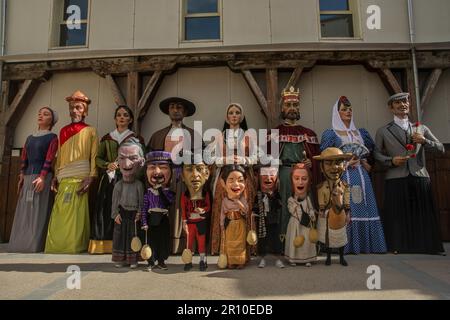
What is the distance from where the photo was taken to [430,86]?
5.46 metres

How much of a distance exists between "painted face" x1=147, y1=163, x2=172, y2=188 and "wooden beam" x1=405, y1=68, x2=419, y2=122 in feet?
13.0

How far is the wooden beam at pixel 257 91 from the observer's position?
5406mm

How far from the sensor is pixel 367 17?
19.1 ft

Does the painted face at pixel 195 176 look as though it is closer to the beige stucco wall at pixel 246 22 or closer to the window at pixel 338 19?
the beige stucco wall at pixel 246 22

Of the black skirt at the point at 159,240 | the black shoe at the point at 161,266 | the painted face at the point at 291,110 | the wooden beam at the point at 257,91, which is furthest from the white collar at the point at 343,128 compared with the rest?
the black shoe at the point at 161,266

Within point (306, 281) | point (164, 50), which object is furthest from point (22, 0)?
point (306, 281)

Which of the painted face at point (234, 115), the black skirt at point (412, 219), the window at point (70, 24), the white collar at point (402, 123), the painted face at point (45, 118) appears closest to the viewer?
the painted face at point (234, 115)

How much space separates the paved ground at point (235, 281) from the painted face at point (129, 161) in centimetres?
102

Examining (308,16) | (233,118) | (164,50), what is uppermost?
(308,16)

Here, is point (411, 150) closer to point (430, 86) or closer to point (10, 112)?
point (430, 86)

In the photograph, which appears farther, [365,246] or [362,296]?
[365,246]

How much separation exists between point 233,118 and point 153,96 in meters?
2.07
